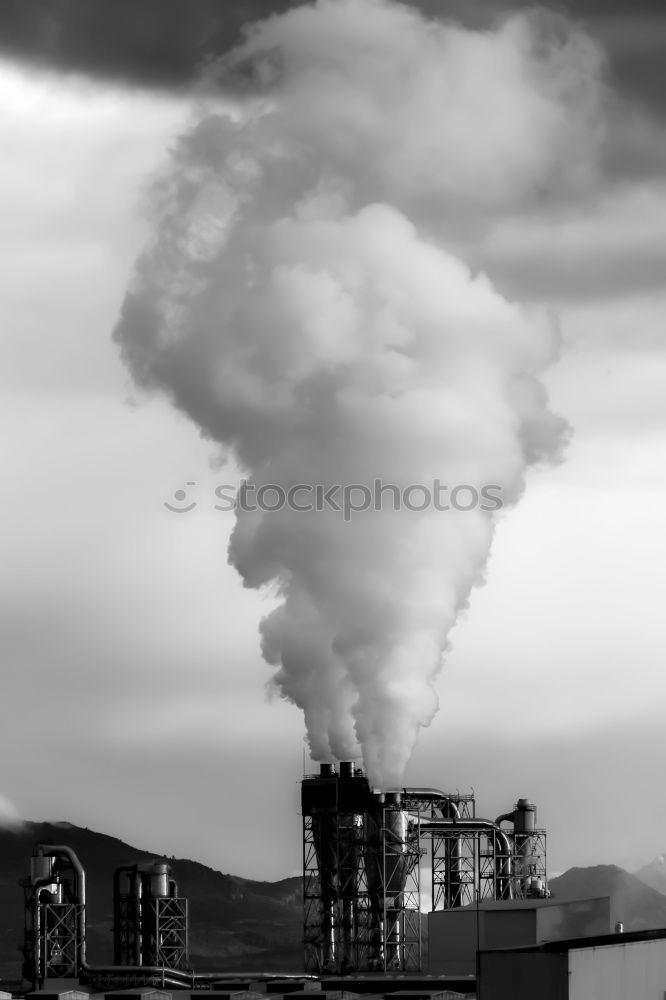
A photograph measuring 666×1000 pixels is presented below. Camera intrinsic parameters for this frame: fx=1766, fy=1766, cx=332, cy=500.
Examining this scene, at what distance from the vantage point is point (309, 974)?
275ft

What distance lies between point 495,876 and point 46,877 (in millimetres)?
23027

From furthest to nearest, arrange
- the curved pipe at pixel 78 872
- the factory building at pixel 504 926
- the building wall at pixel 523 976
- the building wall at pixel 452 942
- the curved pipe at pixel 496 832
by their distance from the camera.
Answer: the curved pipe at pixel 496 832
the curved pipe at pixel 78 872
the building wall at pixel 452 942
the factory building at pixel 504 926
the building wall at pixel 523 976

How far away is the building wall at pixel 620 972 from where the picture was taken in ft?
131

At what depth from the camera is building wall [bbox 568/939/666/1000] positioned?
40.1 meters

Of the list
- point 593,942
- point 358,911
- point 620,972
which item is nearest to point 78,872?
point 358,911

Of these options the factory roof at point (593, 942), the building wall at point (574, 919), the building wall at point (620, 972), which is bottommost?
the building wall at point (574, 919)

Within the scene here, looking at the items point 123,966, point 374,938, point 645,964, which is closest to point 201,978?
point 123,966

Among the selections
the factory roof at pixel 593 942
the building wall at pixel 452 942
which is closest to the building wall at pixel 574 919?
the building wall at pixel 452 942

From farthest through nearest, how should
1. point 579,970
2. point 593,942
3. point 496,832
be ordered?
1. point 496,832
2. point 593,942
3. point 579,970

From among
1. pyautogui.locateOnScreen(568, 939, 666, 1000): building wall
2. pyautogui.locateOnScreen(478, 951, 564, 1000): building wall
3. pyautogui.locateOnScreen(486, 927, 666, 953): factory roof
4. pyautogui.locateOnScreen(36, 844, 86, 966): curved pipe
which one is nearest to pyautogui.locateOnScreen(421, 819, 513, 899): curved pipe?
pyautogui.locateOnScreen(36, 844, 86, 966): curved pipe

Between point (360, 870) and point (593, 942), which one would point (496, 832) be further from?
point (593, 942)

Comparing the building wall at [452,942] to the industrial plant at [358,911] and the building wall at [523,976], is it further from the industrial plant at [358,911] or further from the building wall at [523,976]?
the building wall at [523,976]

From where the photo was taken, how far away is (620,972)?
41.6 m

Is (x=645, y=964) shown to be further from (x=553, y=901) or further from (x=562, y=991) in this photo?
(x=553, y=901)
